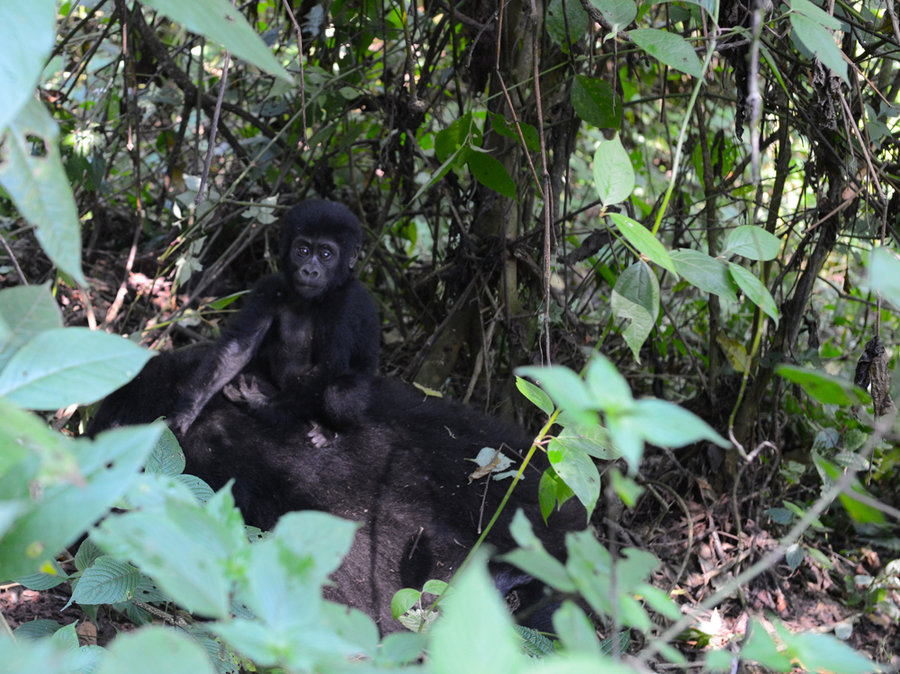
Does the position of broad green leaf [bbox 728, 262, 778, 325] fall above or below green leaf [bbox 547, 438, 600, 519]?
above

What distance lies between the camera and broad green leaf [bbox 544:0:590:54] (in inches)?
88.7

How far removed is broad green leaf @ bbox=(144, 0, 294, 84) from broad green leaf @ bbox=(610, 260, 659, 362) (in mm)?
781

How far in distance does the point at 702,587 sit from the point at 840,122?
155 centimetres

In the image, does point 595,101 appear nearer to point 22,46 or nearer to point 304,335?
point 304,335

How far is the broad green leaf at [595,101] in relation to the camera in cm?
217

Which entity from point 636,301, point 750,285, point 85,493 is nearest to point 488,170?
point 636,301

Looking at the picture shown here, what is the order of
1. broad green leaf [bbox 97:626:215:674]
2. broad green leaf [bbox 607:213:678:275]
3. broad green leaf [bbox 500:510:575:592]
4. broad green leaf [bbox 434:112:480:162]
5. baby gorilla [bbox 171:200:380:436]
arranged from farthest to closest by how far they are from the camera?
baby gorilla [bbox 171:200:380:436]
broad green leaf [bbox 434:112:480:162]
broad green leaf [bbox 607:213:678:275]
broad green leaf [bbox 500:510:575:592]
broad green leaf [bbox 97:626:215:674]

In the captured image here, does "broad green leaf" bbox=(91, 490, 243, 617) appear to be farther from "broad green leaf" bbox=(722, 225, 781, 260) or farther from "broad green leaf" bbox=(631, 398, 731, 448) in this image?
"broad green leaf" bbox=(722, 225, 781, 260)

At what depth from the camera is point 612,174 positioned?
4.48 ft

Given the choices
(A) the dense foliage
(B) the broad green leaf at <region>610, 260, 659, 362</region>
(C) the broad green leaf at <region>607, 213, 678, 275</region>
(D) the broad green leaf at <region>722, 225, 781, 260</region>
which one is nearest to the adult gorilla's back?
(A) the dense foliage

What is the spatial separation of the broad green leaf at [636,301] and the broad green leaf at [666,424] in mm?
746

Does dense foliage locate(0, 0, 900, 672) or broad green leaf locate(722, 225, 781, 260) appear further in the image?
broad green leaf locate(722, 225, 781, 260)

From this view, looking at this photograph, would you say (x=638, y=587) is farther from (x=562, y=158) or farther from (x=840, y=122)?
(x=562, y=158)

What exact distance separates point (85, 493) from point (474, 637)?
13.5 inches
